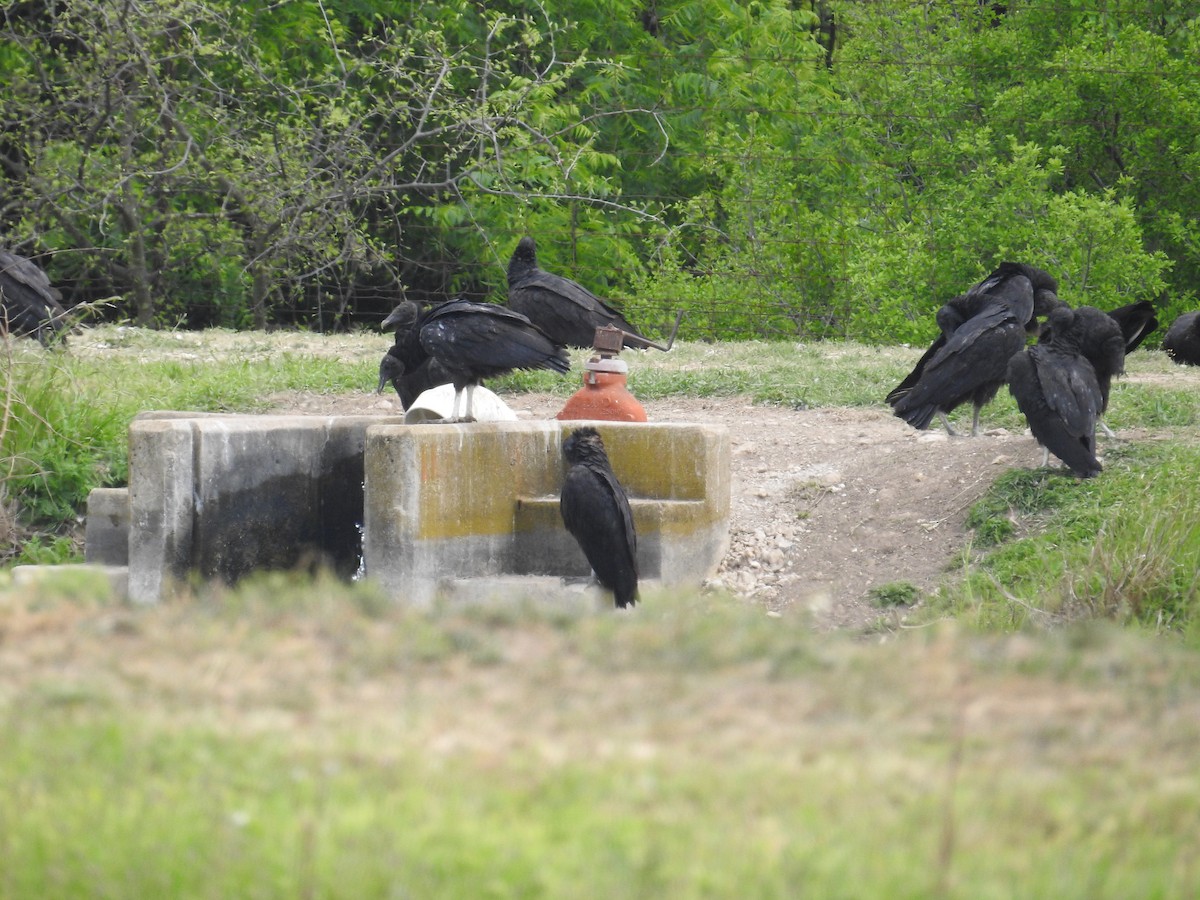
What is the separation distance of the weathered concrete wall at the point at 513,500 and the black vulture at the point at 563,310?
2.02 m

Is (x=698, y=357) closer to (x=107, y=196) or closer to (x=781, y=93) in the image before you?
(x=107, y=196)

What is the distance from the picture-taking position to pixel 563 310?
845cm

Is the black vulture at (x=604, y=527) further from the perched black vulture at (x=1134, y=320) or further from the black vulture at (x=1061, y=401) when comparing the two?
the perched black vulture at (x=1134, y=320)

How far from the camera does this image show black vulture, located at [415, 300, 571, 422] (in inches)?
245

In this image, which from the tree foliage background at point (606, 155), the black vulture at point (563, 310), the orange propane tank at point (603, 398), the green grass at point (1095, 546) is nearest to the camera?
the green grass at point (1095, 546)

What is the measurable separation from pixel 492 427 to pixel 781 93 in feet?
50.3

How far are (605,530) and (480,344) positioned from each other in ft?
3.67

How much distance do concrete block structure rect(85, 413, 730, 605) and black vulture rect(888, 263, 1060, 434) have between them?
4.77 feet

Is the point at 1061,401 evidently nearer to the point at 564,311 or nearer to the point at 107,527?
the point at 564,311

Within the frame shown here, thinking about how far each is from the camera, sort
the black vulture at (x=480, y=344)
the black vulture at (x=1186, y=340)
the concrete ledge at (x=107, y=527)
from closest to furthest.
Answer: the black vulture at (x=480, y=344) → the concrete ledge at (x=107, y=527) → the black vulture at (x=1186, y=340)

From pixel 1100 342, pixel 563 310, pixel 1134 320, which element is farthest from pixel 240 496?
pixel 1134 320

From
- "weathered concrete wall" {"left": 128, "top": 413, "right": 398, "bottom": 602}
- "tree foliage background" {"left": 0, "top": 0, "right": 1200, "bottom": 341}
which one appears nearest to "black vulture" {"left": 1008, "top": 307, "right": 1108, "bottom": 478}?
"weathered concrete wall" {"left": 128, "top": 413, "right": 398, "bottom": 602}

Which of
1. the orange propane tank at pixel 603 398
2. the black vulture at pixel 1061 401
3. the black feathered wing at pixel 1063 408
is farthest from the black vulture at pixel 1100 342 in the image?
the orange propane tank at pixel 603 398

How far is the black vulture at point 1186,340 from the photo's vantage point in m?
10.0
